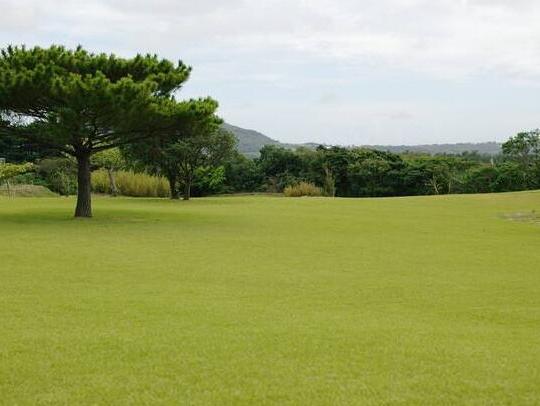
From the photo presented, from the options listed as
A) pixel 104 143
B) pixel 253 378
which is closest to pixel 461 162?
pixel 104 143

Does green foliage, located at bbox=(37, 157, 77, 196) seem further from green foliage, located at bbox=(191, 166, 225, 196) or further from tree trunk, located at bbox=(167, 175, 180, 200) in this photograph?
tree trunk, located at bbox=(167, 175, 180, 200)

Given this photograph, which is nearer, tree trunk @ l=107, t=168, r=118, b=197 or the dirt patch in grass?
the dirt patch in grass

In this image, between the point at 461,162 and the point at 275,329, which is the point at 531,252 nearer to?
the point at 275,329

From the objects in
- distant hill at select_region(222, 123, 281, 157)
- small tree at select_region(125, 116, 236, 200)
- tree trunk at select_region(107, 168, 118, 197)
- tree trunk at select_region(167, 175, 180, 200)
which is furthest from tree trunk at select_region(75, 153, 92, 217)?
distant hill at select_region(222, 123, 281, 157)

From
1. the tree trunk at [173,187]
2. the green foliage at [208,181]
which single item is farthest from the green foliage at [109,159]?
the tree trunk at [173,187]

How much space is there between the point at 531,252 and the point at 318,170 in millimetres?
29609

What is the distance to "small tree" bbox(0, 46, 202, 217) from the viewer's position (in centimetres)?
1535

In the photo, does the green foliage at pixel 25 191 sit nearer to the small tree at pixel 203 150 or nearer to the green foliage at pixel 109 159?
the green foliage at pixel 109 159

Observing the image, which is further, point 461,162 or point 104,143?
point 461,162

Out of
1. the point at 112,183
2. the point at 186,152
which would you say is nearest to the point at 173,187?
the point at 186,152

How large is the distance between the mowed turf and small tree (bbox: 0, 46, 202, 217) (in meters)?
3.13

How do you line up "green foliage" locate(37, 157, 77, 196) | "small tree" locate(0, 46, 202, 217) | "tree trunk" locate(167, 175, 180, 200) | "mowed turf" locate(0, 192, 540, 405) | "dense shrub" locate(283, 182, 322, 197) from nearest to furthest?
"mowed turf" locate(0, 192, 540, 405)
"small tree" locate(0, 46, 202, 217)
"tree trunk" locate(167, 175, 180, 200)
"dense shrub" locate(283, 182, 322, 197)
"green foliage" locate(37, 157, 77, 196)

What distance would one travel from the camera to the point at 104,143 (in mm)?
19422

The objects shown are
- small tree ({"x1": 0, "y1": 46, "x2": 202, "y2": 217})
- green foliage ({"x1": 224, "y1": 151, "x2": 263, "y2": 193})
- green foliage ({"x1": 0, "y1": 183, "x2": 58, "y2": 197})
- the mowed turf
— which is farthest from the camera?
green foliage ({"x1": 224, "y1": 151, "x2": 263, "y2": 193})
